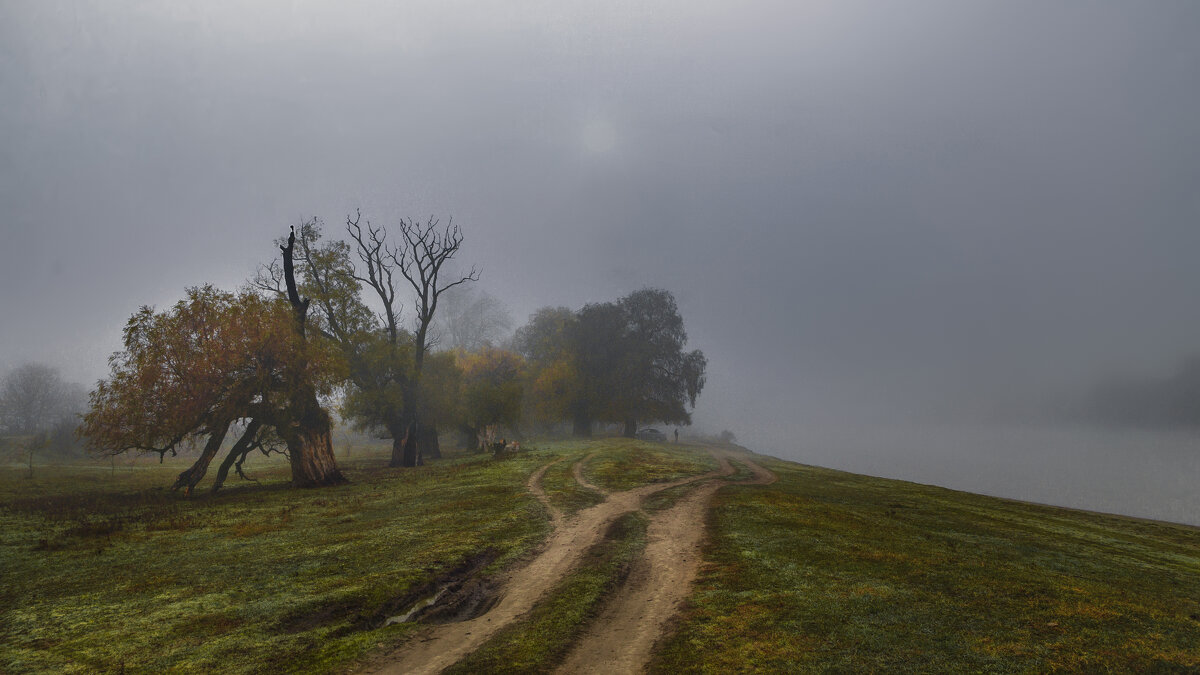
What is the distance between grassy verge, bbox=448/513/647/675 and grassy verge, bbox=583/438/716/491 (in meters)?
11.5

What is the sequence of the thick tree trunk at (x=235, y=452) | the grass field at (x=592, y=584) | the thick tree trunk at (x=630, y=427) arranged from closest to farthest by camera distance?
the grass field at (x=592, y=584) → the thick tree trunk at (x=235, y=452) → the thick tree trunk at (x=630, y=427)

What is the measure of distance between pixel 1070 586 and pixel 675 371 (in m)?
58.5

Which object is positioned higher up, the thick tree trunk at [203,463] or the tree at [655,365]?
the tree at [655,365]

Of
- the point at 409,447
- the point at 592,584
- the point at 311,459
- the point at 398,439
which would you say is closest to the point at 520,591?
the point at 592,584

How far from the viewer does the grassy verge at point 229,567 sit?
32.0 feet

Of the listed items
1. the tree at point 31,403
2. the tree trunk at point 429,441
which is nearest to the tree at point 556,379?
the tree trunk at point 429,441

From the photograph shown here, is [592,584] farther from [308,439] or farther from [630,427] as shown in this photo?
[630,427]

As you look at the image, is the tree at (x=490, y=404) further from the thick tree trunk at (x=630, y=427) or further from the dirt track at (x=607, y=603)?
the dirt track at (x=607, y=603)

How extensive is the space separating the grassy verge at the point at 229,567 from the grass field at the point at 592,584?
0.24 feet

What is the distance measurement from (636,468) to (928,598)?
22.1 metres

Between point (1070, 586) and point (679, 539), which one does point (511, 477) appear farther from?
point (1070, 586)

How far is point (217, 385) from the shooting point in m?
26.4

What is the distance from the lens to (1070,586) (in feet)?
41.3

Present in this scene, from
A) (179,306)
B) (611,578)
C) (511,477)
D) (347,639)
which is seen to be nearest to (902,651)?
(611,578)
